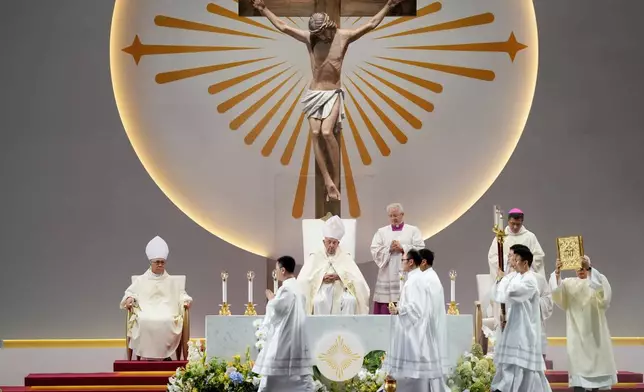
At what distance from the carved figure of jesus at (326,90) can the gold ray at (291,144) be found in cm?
178

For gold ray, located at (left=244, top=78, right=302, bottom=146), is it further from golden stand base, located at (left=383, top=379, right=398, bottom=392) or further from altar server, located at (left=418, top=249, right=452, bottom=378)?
golden stand base, located at (left=383, top=379, right=398, bottom=392)

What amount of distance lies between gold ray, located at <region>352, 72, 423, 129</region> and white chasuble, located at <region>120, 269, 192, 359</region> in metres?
2.79

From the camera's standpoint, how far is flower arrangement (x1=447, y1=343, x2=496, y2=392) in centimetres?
939

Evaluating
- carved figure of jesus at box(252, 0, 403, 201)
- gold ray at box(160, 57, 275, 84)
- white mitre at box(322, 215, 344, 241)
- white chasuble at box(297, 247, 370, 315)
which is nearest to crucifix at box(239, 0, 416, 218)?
carved figure of jesus at box(252, 0, 403, 201)

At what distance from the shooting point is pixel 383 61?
12250 millimetres

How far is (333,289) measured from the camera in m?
10.2

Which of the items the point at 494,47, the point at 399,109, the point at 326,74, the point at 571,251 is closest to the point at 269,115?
the point at 399,109

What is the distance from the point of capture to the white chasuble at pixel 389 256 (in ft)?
34.8

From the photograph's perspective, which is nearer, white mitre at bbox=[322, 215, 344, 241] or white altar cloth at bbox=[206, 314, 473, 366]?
white altar cloth at bbox=[206, 314, 473, 366]

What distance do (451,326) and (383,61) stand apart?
3.48 meters

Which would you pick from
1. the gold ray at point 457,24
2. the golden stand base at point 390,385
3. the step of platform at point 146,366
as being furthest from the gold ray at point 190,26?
the golden stand base at point 390,385

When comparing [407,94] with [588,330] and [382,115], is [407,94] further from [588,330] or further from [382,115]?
[588,330]

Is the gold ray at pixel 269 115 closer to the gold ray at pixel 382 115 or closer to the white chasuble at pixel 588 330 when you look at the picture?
the gold ray at pixel 382 115

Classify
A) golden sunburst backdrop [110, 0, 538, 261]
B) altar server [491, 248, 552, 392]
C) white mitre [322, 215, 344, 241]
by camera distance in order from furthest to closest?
golden sunburst backdrop [110, 0, 538, 261] → white mitre [322, 215, 344, 241] → altar server [491, 248, 552, 392]
